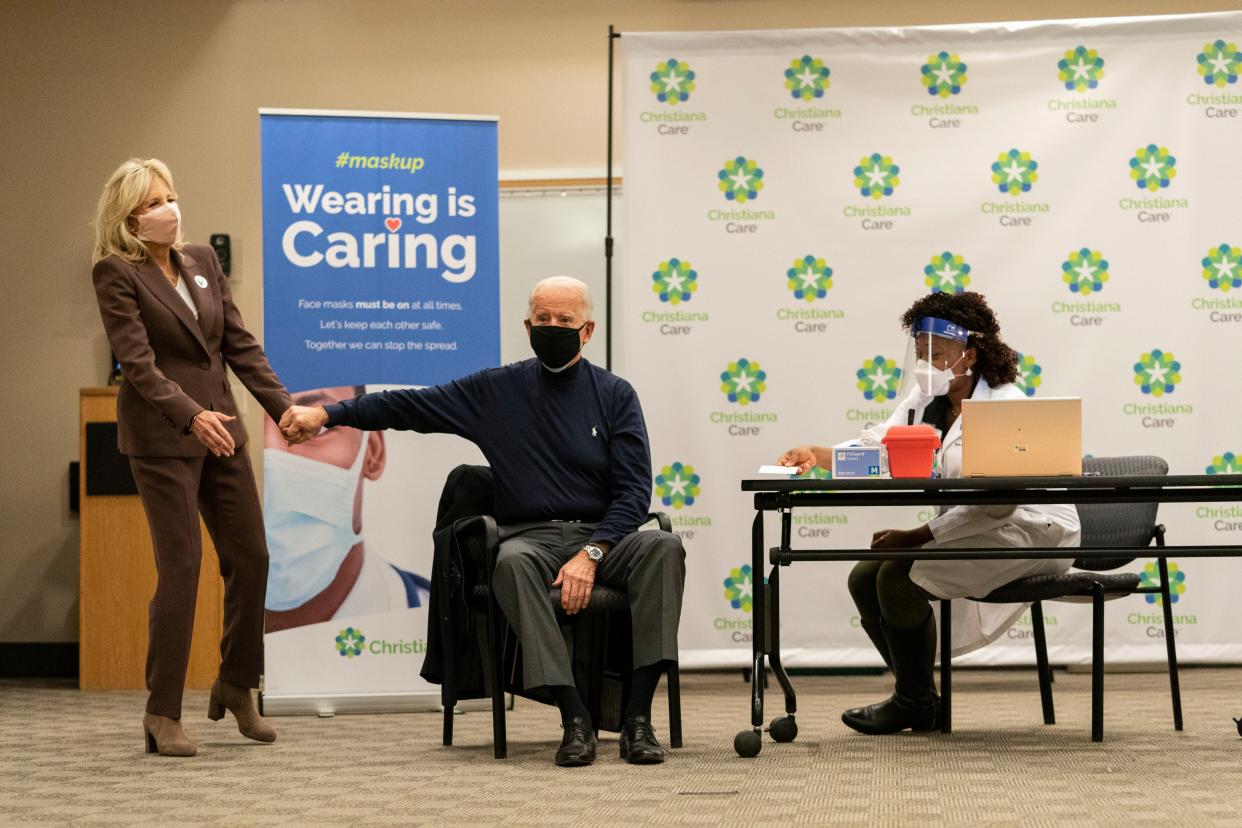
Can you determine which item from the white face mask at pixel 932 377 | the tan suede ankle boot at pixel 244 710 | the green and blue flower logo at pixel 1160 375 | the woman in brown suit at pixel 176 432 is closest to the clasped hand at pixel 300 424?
the woman in brown suit at pixel 176 432

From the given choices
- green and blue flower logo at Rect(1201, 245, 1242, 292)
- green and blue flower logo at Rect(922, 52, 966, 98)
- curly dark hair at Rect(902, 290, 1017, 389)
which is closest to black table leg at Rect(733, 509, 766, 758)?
curly dark hair at Rect(902, 290, 1017, 389)

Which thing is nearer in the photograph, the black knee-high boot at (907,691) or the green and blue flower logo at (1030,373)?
the black knee-high boot at (907,691)

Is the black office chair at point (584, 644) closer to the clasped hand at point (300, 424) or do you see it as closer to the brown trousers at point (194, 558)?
the clasped hand at point (300, 424)

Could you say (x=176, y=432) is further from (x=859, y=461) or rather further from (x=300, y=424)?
(x=859, y=461)

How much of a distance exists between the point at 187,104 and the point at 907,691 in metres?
4.19

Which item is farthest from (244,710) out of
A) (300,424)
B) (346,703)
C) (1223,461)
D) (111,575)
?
(1223,461)

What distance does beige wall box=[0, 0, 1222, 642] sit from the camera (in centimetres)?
630

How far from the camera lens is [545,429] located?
12.4 ft

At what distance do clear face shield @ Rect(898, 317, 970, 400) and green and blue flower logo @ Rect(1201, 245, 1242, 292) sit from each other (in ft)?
5.97

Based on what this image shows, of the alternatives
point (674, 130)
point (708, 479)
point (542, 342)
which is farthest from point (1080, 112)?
point (542, 342)

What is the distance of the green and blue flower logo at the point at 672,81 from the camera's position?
5348 mm

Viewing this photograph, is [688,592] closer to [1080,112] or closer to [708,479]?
[708,479]

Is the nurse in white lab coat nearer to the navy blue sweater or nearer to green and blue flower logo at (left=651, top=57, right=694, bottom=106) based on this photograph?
the navy blue sweater

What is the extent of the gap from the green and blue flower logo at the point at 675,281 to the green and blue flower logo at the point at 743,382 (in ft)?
1.02
